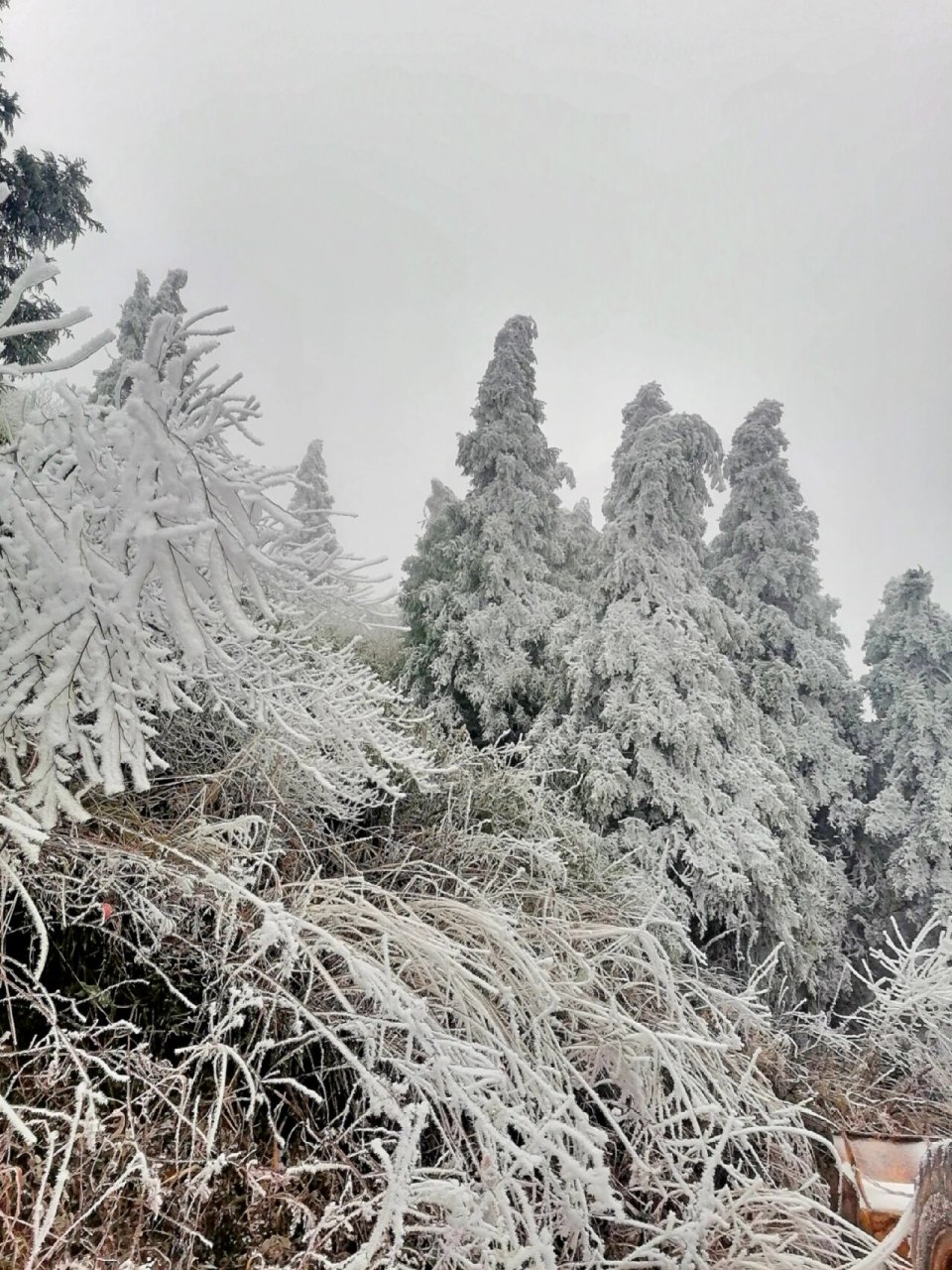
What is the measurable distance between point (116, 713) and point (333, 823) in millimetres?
2155

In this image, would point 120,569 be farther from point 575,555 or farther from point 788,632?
point 788,632

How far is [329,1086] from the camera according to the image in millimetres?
1888

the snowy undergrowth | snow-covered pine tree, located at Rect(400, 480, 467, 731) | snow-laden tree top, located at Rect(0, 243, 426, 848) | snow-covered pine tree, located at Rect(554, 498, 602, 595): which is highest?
snow-covered pine tree, located at Rect(554, 498, 602, 595)

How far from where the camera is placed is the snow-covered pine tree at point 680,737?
4.91 meters

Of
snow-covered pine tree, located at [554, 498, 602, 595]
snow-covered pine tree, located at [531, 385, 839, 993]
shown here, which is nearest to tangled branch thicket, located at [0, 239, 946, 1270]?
snow-covered pine tree, located at [531, 385, 839, 993]

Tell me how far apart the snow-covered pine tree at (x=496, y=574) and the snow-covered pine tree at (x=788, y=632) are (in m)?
2.52

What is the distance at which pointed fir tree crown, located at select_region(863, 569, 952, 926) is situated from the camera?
6699 mm

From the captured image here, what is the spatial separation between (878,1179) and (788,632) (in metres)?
5.95

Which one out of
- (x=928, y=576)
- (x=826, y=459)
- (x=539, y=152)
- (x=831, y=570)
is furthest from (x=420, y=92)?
(x=928, y=576)

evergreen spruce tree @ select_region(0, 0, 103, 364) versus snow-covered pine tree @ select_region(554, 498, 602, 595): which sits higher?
evergreen spruce tree @ select_region(0, 0, 103, 364)

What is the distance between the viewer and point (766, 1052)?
3051mm

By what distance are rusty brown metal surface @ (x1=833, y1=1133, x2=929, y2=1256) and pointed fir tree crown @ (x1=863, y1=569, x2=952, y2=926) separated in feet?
13.4

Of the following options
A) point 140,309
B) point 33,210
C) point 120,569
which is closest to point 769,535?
point 120,569

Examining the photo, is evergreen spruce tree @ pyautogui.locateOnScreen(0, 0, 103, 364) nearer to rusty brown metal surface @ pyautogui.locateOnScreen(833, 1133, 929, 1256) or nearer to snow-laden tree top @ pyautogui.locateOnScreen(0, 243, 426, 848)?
snow-laden tree top @ pyautogui.locateOnScreen(0, 243, 426, 848)
